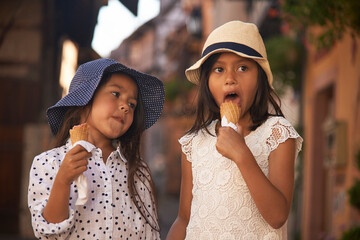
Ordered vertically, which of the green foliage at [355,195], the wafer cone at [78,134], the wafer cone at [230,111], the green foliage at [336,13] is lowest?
the green foliage at [355,195]

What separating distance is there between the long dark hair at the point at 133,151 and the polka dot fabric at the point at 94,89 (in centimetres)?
5

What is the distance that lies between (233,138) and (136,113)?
878mm

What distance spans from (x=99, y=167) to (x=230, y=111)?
0.78 m

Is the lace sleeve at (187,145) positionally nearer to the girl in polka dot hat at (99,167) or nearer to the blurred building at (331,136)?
the girl in polka dot hat at (99,167)

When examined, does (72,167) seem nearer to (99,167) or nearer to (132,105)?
(99,167)

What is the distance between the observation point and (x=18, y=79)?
9.13 m

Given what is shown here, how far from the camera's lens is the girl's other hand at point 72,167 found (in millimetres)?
2645

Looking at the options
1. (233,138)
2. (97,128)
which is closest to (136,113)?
(97,128)

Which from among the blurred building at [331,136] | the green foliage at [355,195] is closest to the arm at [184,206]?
the green foliage at [355,195]

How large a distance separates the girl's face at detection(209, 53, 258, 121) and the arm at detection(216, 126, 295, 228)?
26 centimetres

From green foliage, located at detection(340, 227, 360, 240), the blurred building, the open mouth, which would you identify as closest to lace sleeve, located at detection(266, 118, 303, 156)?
the open mouth

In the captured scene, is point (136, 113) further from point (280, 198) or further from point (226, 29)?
point (280, 198)

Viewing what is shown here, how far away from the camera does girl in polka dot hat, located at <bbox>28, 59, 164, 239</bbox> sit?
271cm

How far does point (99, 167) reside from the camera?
305cm
